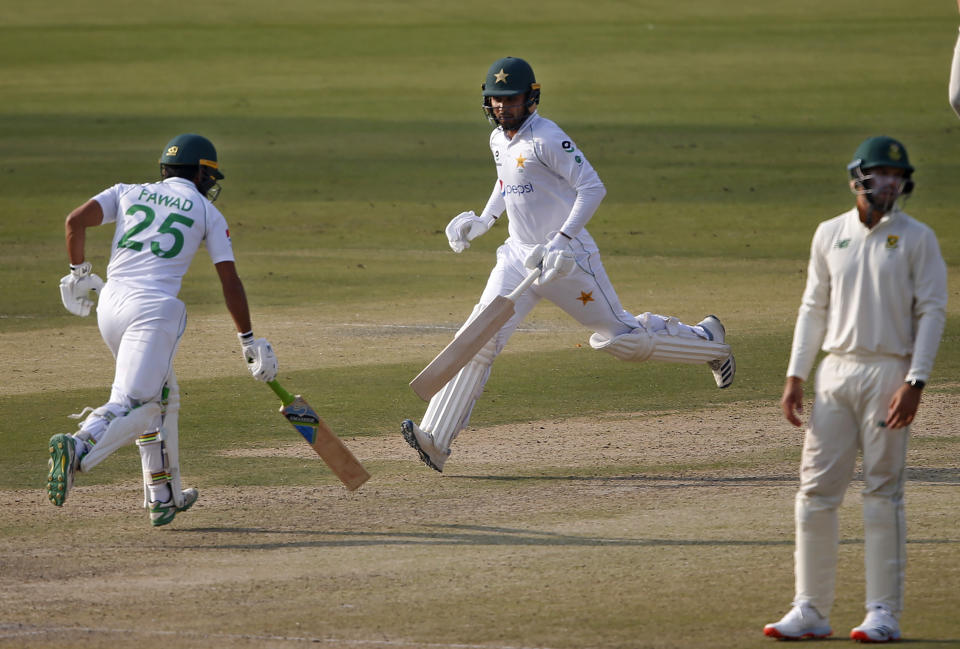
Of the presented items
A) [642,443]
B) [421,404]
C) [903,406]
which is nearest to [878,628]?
[903,406]

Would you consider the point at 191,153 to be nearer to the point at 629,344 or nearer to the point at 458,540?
the point at 458,540

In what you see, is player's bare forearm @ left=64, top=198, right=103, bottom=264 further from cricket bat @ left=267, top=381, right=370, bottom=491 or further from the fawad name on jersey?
cricket bat @ left=267, top=381, right=370, bottom=491

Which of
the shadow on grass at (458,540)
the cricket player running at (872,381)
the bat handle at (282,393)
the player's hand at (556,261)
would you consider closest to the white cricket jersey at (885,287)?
the cricket player running at (872,381)

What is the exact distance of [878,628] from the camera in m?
6.18

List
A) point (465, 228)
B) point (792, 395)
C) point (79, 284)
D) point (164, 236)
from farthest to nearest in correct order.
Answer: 1. point (465, 228)
2. point (79, 284)
3. point (164, 236)
4. point (792, 395)

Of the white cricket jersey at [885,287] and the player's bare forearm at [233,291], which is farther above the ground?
the white cricket jersey at [885,287]

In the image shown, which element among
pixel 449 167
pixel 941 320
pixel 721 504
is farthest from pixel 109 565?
pixel 449 167

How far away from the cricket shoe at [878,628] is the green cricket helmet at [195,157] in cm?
421

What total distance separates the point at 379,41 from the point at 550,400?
3617 cm

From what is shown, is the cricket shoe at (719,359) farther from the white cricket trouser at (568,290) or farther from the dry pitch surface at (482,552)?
the white cricket trouser at (568,290)

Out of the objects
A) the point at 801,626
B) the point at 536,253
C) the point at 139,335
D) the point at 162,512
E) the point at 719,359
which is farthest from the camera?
the point at 719,359

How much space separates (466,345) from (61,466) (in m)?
2.64

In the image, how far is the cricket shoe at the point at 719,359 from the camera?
1062 centimetres

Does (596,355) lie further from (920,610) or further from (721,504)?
(920,610)
